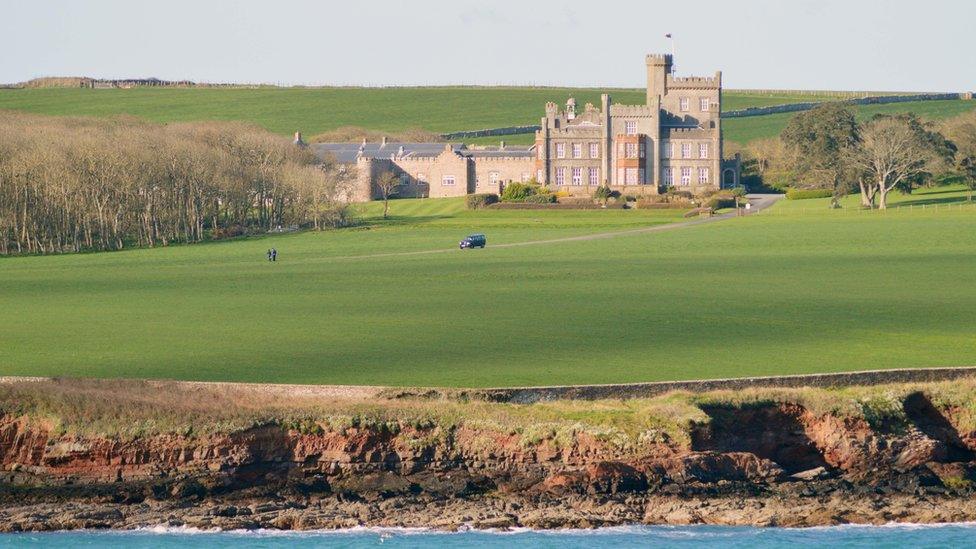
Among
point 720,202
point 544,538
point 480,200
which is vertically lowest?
point 544,538

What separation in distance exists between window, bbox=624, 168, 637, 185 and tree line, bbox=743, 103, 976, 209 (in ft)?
44.4

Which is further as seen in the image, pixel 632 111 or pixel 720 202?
pixel 632 111

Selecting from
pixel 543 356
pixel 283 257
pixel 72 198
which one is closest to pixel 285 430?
pixel 543 356

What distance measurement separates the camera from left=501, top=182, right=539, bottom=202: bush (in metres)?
138

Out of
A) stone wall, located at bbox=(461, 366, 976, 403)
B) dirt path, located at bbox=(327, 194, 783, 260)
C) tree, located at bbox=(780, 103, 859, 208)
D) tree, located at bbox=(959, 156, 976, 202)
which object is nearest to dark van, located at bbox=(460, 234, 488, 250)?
dirt path, located at bbox=(327, 194, 783, 260)

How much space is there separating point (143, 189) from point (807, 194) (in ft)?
179

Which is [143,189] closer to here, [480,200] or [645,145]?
[480,200]

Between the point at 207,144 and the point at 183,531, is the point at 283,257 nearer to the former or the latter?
the point at 207,144

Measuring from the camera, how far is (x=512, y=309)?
62656mm

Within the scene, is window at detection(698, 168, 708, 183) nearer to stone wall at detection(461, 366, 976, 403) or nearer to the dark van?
the dark van

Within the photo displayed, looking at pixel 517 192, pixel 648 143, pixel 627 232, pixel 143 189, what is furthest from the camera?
pixel 648 143

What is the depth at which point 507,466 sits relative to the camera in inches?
1634

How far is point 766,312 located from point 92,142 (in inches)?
2725

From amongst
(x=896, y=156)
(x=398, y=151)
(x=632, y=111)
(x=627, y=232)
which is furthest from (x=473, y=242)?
(x=398, y=151)
